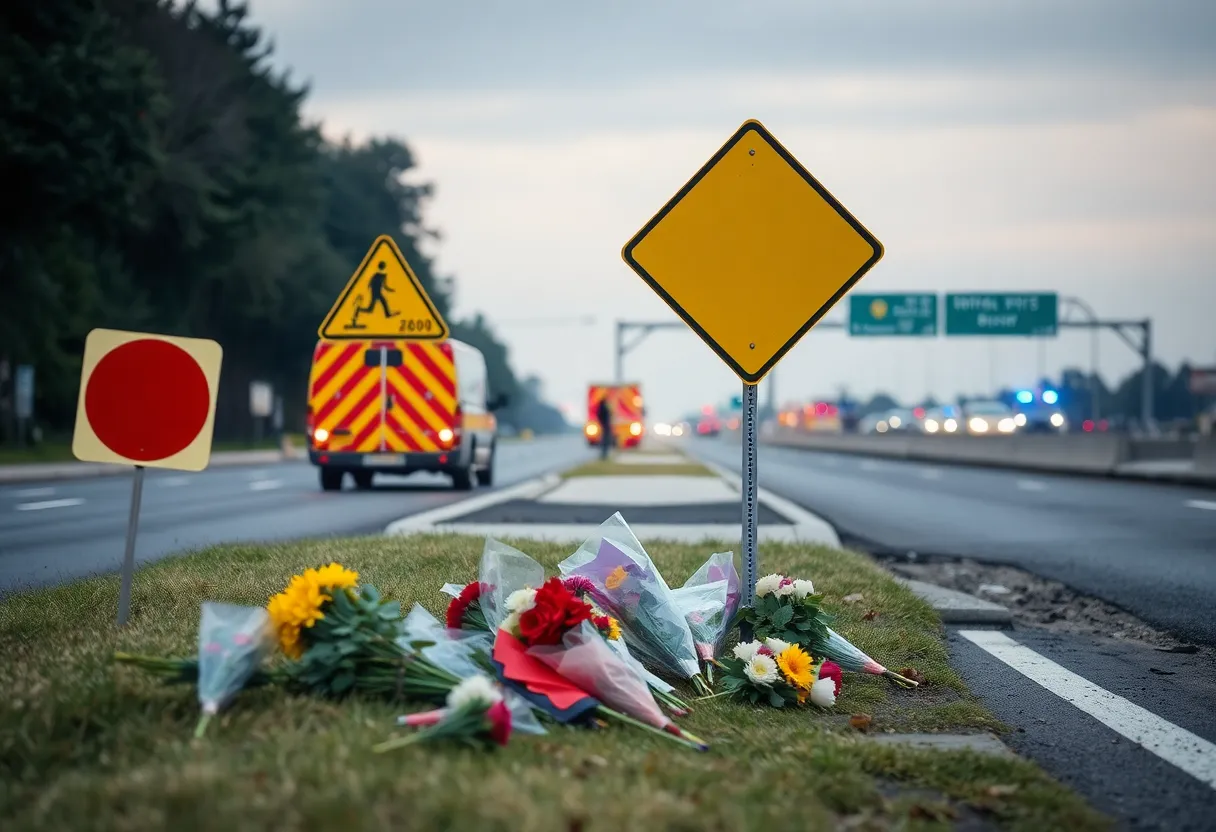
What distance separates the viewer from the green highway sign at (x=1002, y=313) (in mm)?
50562

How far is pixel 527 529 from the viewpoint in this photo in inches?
512

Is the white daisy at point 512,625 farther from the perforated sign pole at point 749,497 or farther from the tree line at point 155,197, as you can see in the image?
the tree line at point 155,197

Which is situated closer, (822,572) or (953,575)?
(822,572)

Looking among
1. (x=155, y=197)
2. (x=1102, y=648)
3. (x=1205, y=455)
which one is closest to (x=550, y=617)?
(x=1102, y=648)

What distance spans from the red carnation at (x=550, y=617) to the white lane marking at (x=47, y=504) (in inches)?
566

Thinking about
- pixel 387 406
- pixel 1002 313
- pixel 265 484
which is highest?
pixel 1002 313

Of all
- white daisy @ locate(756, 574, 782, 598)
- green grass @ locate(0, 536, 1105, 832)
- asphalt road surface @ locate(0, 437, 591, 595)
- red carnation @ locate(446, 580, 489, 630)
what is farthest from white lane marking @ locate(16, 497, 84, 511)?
white daisy @ locate(756, 574, 782, 598)

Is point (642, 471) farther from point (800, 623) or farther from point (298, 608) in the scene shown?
point (298, 608)

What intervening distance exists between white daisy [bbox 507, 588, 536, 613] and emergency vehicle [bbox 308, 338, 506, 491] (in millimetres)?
15330

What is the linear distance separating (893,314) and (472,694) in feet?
169

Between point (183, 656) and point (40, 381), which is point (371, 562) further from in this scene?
point (40, 381)

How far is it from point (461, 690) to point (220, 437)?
6066 cm

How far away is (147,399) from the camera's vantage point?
6.19 m

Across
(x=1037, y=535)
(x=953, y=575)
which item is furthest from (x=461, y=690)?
(x=1037, y=535)
